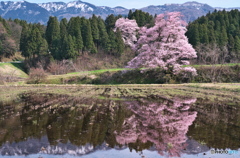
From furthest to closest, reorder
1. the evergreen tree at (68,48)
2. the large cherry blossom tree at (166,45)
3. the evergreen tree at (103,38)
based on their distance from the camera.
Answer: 1. the evergreen tree at (103,38)
2. the evergreen tree at (68,48)
3. the large cherry blossom tree at (166,45)

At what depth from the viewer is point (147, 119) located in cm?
1169

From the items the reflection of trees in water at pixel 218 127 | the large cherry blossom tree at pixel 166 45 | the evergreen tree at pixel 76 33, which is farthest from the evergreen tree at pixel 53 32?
the reflection of trees in water at pixel 218 127

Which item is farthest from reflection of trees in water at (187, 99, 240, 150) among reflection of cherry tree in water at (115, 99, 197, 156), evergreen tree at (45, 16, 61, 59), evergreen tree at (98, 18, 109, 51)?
evergreen tree at (45, 16, 61, 59)

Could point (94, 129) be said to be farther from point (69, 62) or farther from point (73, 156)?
point (69, 62)

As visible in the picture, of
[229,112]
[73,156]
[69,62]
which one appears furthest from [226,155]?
[69,62]

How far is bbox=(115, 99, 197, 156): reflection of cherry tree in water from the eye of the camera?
834 centimetres

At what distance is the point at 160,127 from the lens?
10273 millimetres

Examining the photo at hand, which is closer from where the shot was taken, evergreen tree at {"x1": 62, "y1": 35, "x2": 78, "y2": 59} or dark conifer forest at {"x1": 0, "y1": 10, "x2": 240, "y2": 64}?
evergreen tree at {"x1": 62, "y1": 35, "x2": 78, "y2": 59}

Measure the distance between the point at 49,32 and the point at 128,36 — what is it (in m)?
18.2

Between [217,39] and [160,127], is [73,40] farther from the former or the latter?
[160,127]

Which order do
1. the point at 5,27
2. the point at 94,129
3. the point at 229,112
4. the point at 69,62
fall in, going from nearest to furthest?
the point at 94,129 < the point at 229,112 < the point at 69,62 < the point at 5,27

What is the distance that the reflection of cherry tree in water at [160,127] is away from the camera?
834 centimetres

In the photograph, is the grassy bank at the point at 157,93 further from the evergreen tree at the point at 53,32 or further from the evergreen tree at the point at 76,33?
the evergreen tree at the point at 53,32

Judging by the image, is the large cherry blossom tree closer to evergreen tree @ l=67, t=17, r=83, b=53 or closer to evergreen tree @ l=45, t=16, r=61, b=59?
evergreen tree @ l=67, t=17, r=83, b=53
